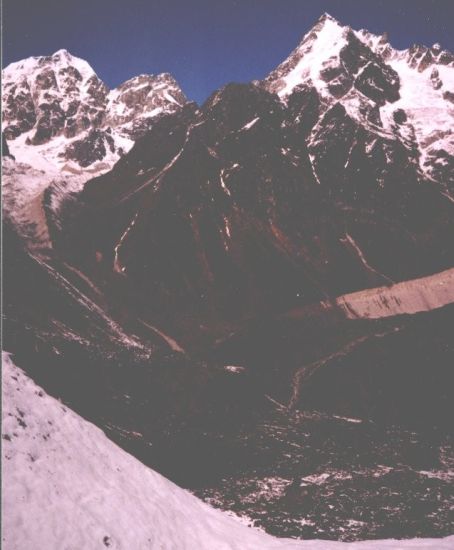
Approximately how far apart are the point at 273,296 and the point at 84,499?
81.3 metres

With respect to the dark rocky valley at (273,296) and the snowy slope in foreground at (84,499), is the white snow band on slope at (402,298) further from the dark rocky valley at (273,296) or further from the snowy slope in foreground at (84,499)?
the snowy slope in foreground at (84,499)

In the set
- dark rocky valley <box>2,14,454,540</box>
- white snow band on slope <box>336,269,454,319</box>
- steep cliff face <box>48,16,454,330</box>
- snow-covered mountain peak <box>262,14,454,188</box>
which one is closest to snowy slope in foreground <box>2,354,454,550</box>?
dark rocky valley <box>2,14,454,540</box>

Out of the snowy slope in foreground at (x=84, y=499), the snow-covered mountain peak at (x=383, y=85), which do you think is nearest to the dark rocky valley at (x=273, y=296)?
the snow-covered mountain peak at (x=383, y=85)

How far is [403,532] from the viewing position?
30.1 meters

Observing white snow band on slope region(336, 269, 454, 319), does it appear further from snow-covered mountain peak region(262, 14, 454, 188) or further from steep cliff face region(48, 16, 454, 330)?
snow-covered mountain peak region(262, 14, 454, 188)

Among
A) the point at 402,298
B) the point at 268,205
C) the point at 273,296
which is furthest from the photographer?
the point at 268,205

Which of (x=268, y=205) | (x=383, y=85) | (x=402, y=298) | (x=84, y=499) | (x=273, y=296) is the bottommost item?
(x=84, y=499)

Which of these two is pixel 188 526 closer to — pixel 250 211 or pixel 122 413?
pixel 122 413

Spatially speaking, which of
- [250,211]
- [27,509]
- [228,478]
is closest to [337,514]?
[228,478]

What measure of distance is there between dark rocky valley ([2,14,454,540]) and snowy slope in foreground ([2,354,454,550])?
A: 8602 mm

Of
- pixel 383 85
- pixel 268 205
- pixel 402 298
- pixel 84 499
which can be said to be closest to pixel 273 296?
pixel 268 205

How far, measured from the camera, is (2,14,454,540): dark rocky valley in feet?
129

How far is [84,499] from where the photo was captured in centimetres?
1500

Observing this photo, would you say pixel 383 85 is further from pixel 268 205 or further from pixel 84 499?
pixel 84 499
